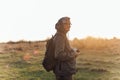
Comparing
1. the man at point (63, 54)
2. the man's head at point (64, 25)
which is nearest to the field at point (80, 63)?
the man at point (63, 54)

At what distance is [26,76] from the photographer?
15.6 m

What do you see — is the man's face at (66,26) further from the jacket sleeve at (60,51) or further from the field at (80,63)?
the field at (80,63)

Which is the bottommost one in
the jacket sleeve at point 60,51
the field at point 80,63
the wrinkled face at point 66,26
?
the field at point 80,63

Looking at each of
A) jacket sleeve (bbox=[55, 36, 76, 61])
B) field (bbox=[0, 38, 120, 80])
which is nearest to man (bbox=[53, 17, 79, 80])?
jacket sleeve (bbox=[55, 36, 76, 61])

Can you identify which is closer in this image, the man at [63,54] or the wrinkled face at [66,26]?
the man at [63,54]

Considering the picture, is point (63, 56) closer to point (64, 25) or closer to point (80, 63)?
point (64, 25)

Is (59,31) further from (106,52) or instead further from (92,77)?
(106,52)

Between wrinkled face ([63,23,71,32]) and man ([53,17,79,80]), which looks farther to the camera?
wrinkled face ([63,23,71,32])

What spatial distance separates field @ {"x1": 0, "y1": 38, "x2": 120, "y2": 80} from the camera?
15422 millimetres

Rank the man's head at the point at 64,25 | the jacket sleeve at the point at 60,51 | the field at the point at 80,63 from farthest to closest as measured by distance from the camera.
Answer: the field at the point at 80,63, the man's head at the point at 64,25, the jacket sleeve at the point at 60,51

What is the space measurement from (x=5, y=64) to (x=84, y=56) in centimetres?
404

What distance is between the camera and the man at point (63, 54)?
26.9 feet

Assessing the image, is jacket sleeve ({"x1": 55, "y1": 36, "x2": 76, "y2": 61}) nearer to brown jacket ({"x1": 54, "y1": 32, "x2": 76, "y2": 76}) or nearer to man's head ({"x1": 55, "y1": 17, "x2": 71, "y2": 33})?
brown jacket ({"x1": 54, "y1": 32, "x2": 76, "y2": 76})

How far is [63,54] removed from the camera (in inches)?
323
